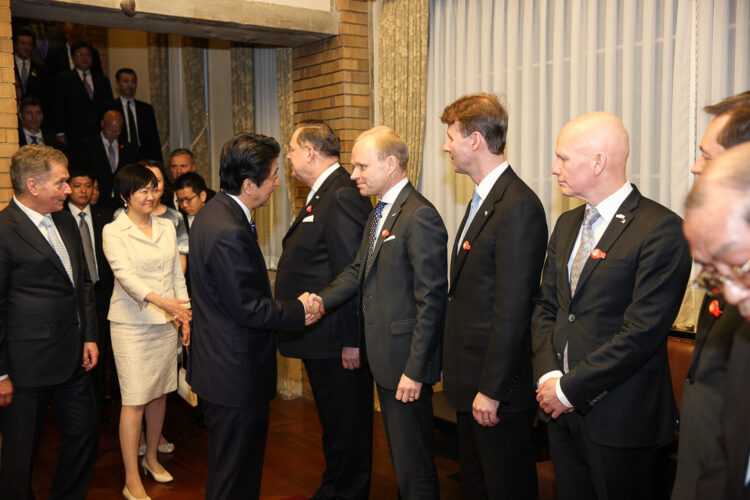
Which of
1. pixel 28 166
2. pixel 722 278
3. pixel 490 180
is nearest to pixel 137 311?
pixel 28 166

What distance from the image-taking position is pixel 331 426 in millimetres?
3184

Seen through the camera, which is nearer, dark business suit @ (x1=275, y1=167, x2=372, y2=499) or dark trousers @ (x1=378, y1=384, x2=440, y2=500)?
dark trousers @ (x1=378, y1=384, x2=440, y2=500)

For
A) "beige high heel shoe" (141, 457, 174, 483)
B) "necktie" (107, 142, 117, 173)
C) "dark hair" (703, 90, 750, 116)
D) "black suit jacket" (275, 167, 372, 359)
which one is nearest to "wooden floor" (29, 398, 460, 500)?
"beige high heel shoe" (141, 457, 174, 483)

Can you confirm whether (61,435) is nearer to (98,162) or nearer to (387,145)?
(387,145)

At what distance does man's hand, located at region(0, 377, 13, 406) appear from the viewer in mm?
2746

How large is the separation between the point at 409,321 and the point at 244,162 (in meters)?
0.92

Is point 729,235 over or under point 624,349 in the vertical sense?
over

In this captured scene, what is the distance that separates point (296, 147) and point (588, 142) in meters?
1.55

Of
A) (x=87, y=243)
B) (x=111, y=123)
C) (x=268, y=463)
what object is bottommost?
(x=268, y=463)

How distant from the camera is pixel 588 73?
369 cm

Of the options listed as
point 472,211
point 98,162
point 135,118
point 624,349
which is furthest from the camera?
point 135,118

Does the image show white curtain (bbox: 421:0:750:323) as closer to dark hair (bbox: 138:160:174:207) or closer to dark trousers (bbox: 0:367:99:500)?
dark hair (bbox: 138:160:174:207)

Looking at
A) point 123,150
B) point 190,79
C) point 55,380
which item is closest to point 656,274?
point 55,380

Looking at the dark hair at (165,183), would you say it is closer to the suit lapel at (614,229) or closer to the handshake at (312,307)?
the handshake at (312,307)
